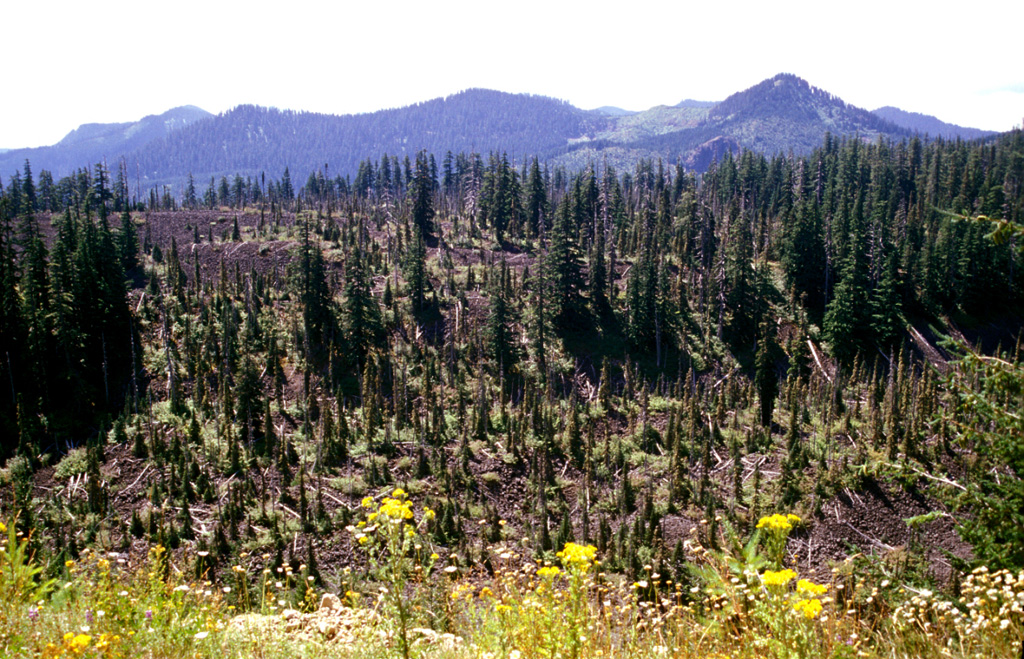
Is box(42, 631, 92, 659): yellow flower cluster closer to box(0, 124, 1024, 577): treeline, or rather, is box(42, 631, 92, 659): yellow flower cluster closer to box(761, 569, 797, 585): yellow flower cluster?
box(761, 569, 797, 585): yellow flower cluster

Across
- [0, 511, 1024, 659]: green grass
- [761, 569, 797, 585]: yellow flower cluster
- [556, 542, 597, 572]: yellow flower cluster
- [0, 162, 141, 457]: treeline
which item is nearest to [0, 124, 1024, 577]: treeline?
[0, 162, 141, 457]: treeline

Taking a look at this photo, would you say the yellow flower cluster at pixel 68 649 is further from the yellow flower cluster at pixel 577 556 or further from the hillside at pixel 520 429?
the yellow flower cluster at pixel 577 556

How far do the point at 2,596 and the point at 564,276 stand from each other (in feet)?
147

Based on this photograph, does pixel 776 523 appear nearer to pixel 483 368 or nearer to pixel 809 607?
pixel 809 607

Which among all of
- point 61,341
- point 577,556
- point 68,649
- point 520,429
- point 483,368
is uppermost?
point 577,556

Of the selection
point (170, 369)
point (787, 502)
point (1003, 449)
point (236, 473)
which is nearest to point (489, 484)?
point (236, 473)

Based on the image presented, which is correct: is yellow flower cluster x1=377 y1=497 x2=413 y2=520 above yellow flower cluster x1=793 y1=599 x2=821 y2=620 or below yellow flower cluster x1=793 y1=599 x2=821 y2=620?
above

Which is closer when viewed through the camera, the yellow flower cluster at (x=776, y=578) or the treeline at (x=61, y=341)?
the yellow flower cluster at (x=776, y=578)

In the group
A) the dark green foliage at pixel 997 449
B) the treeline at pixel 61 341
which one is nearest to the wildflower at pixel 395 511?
the dark green foliage at pixel 997 449

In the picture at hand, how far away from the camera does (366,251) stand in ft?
183

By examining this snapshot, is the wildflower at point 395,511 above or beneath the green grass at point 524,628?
above

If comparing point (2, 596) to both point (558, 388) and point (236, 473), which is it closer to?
point (236, 473)

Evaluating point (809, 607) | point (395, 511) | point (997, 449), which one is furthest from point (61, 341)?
point (997, 449)

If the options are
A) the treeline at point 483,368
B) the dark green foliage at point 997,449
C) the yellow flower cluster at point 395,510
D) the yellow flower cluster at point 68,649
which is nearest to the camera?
the yellow flower cluster at point 68,649
